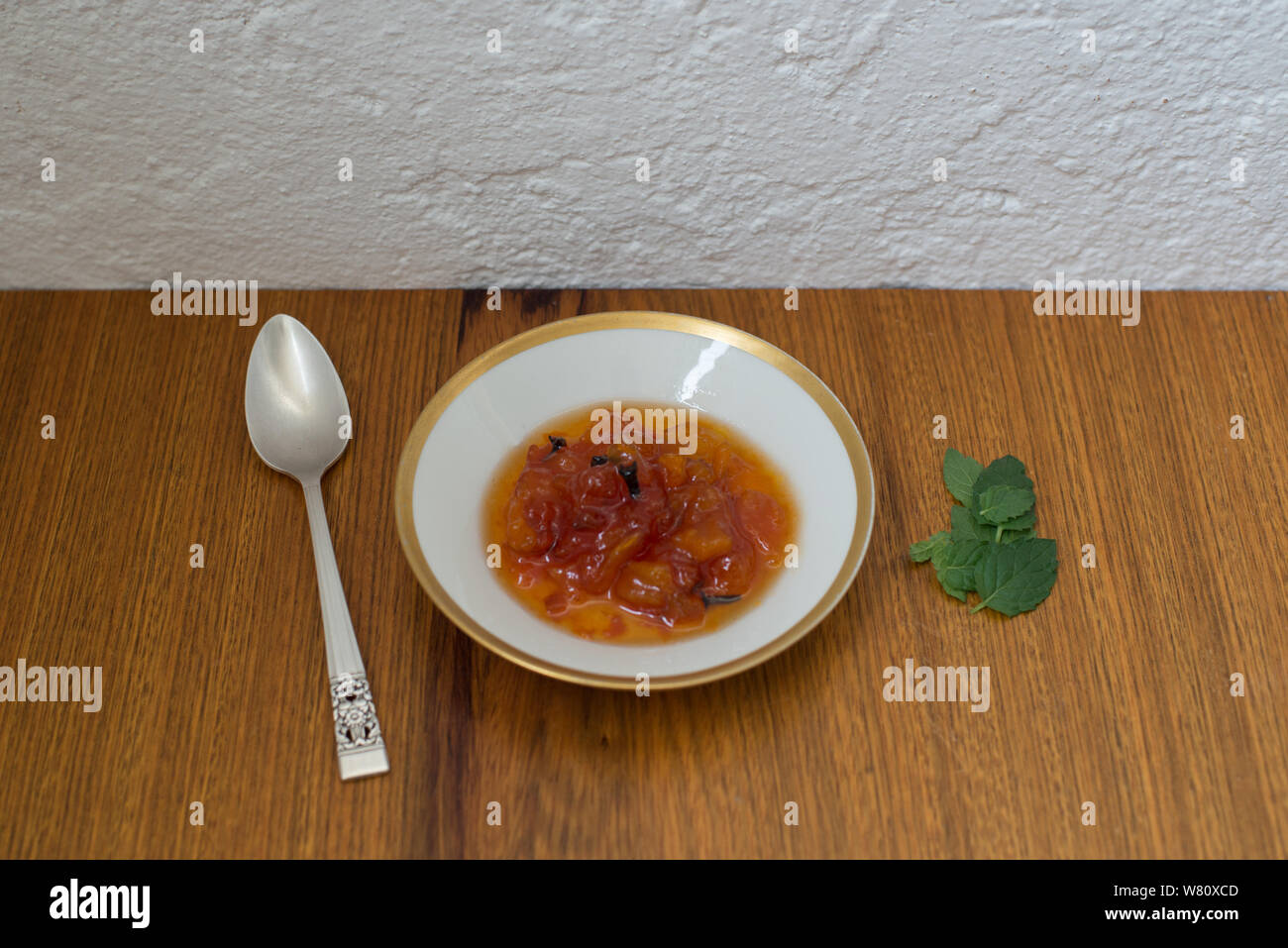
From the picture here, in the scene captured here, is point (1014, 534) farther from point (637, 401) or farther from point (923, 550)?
point (637, 401)

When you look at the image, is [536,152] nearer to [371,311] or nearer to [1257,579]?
[371,311]

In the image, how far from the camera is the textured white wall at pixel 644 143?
3.51ft

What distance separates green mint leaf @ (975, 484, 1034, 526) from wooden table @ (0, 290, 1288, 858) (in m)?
0.05

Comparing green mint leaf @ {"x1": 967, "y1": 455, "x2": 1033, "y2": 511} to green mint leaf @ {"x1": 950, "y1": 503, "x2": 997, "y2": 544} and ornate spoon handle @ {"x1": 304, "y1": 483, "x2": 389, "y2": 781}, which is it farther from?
ornate spoon handle @ {"x1": 304, "y1": 483, "x2": 389, "y2": 781}

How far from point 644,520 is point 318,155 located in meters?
0.56

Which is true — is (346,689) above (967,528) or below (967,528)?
below

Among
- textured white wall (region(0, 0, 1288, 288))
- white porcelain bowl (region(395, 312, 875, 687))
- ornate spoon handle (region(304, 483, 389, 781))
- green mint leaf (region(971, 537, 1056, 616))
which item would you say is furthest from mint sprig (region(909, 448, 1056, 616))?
ornate spoon handle (region(304, 483, 389, 781))

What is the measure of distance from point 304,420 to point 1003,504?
0.73 m

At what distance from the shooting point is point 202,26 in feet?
3.47

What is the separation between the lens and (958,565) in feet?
3.45

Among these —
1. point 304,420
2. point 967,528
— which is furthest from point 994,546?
point 304,420

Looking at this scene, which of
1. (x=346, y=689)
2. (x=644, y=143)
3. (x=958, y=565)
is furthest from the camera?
(x=644, y=143)

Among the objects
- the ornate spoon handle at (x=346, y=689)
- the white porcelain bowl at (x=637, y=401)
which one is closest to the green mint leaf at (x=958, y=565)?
the white porcelain bowl at (x=637, y=401)

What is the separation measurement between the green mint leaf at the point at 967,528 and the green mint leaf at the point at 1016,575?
2 cm
